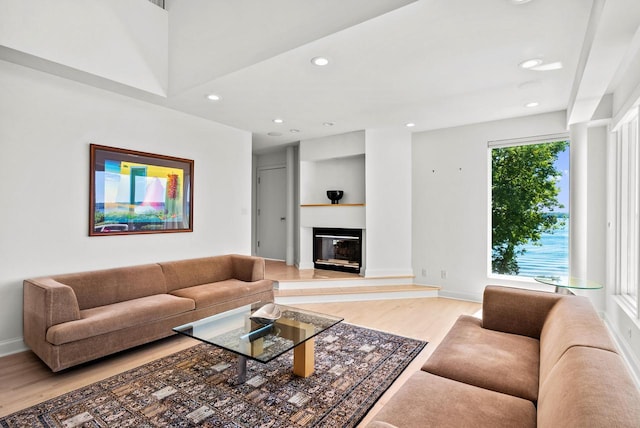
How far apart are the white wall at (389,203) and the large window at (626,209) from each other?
2402 mm

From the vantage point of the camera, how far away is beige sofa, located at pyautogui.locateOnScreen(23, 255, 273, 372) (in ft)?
8.11

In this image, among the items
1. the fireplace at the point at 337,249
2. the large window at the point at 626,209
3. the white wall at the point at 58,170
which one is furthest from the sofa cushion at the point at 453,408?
the fireplace at the point at 337,249

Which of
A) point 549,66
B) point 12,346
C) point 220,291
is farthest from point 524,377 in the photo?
point 12,346

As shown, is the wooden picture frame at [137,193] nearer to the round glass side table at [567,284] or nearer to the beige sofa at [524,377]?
the beige sofa at [524,377]

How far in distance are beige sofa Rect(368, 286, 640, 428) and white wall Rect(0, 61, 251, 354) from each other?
3.21 metres

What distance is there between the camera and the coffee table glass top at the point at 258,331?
2.16 meters

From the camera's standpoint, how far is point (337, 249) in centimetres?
566

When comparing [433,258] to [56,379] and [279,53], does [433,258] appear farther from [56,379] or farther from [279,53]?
[56,379]

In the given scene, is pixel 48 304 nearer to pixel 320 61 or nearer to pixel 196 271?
pixel 196 271

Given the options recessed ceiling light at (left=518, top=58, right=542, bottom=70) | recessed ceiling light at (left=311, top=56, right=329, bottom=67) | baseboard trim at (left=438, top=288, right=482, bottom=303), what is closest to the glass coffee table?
recessed ceiling light at (left=311, top=56, right=329, bottom=67)

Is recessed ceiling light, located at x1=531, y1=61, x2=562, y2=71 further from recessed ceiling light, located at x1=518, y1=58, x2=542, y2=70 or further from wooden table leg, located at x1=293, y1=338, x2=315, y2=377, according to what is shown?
A: wooden table leg, located at x1=293, y1=338, x2=315, y2=377

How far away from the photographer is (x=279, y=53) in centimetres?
259

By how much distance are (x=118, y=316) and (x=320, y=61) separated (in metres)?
2.68

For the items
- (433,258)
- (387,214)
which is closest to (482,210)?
(433,258)
